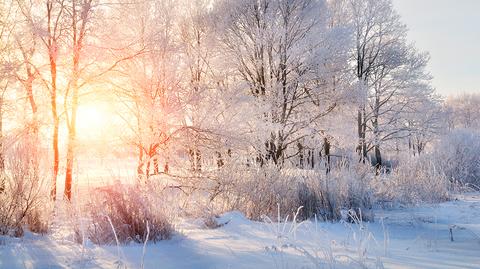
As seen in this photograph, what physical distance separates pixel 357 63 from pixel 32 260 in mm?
18528

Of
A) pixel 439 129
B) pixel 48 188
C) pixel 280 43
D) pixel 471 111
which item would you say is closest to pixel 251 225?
pixel 48 188

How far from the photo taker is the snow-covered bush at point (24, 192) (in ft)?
15.8

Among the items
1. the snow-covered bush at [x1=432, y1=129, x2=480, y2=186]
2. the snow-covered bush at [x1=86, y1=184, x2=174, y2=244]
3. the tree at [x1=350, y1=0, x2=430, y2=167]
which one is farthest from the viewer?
the tree at [x1=350, y1=0, x2=430, y2=167]

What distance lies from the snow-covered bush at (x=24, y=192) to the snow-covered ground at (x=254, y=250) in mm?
270

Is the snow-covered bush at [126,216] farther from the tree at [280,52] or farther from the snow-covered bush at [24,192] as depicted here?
the tree at [280,52]

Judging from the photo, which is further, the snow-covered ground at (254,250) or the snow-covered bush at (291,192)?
the snow-covered bush at (291,192)

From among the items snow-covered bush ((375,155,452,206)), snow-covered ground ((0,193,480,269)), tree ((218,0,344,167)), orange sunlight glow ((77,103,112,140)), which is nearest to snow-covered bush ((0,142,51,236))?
snow-covered ground ((0,193,480,269))

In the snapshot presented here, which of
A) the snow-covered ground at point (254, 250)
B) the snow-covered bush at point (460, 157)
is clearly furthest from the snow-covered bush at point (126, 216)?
the snow-covered bush at point (460, 157)

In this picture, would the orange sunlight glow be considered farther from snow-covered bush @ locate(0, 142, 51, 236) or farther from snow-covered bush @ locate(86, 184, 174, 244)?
snow-covered bush @ locate(86, 184, 174, 244)

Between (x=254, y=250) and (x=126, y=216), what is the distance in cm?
141

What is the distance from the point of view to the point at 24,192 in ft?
16.6

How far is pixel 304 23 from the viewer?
1327 centimetres

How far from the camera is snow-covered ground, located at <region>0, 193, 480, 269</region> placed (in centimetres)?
330

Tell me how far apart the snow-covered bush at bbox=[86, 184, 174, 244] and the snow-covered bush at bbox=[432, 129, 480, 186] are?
10.5m
